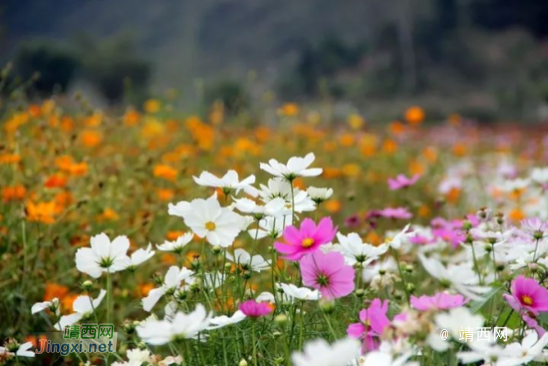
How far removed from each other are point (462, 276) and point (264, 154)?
2.80 m

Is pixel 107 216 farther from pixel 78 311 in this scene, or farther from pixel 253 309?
pixel 253 309

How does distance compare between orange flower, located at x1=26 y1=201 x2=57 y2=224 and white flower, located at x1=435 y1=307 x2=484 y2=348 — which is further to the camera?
orange flower, located at x1=26 y1=201 x2=57 y2=224

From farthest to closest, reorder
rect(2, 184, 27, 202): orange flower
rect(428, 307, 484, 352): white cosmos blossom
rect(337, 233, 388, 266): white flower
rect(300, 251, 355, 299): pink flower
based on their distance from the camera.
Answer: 1. rect(2, 184, 27, 202): orange flower
2. rect(337, 233, 388, 266): white flower
3. rect(300, 251, 355, 299): pink flower
4. rect(428, 307, 484, 352): white cosmos blossom

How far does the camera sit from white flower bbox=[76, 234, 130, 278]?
911 millimetres

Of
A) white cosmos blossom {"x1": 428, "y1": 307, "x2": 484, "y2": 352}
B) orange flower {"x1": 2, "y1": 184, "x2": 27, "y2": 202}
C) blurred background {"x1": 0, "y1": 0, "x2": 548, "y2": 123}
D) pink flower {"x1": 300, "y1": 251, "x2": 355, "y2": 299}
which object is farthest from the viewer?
blurred background {"x1": 0, "y1": 0, "x2": 548, "y2": 123}

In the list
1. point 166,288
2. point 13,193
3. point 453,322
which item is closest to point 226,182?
point 166,288

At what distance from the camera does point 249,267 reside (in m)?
0.95

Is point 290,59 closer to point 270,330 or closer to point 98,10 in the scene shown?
point 98,10

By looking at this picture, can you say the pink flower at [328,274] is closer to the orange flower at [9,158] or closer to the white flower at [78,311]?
the white flower at [78,311]

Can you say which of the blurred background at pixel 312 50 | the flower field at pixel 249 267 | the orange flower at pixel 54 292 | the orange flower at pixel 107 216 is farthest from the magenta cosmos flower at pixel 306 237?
the blurred background at pixel 312 50

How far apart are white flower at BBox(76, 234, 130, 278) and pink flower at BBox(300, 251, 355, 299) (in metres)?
0.28

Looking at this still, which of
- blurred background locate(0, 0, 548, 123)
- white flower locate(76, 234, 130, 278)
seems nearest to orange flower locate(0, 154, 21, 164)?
white flower locate(76, 234, 130, 278)

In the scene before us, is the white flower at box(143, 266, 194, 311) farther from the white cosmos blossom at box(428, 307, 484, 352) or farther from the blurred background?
the blurred background

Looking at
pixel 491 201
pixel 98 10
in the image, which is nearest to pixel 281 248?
pixel 491 201
